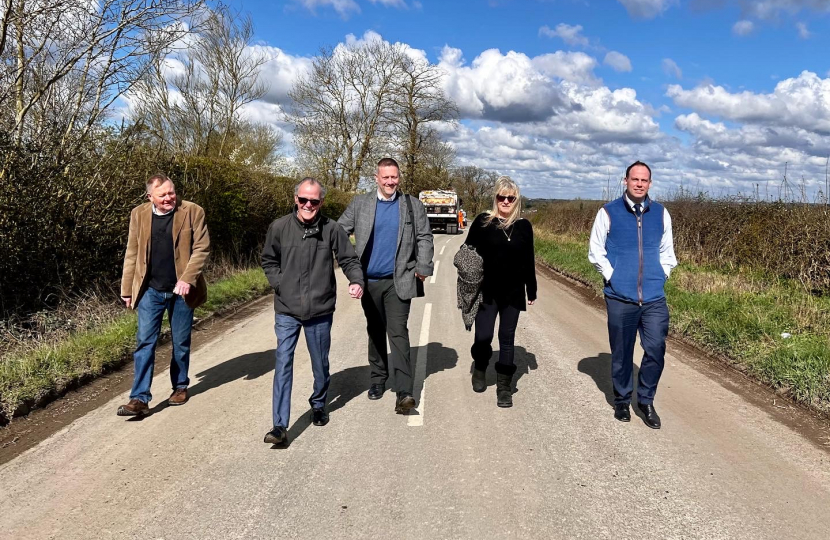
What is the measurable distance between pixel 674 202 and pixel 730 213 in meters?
3.75

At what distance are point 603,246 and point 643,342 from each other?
34.4 inches

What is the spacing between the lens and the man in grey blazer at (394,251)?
4.67 m

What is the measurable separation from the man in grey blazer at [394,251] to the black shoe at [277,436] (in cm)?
104

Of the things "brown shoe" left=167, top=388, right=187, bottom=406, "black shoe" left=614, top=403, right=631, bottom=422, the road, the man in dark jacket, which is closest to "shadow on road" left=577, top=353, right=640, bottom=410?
the road

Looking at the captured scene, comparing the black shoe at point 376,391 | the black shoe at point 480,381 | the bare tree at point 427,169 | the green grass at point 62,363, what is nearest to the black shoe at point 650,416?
the black shoe at point 480,381

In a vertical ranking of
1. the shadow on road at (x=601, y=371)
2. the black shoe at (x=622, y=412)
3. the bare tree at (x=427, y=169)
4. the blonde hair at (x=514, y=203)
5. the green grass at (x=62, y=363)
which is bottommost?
the shadow on road at (x=601, y=371)

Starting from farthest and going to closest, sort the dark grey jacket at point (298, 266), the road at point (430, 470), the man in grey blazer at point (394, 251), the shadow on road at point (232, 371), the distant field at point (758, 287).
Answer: the distant field at point (758, 287) → the shadow on road at point (232, 371) → the man in grey blazer at point (394, 251) → the dark grey jacket at point (298, 266) → the road at point (430, 470)

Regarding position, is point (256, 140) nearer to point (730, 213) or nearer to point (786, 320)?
point (730, 213)

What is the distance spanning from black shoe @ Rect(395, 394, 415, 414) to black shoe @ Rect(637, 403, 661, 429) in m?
1.93

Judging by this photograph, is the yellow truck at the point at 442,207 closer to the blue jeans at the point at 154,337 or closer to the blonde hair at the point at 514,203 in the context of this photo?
the blonde hair at the point at 514,203

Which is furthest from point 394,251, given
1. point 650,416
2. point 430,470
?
point 650,416

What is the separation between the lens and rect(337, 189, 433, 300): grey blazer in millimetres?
4672

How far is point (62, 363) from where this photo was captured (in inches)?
208

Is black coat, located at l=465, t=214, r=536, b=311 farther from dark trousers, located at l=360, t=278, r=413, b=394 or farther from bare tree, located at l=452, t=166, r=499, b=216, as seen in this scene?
bare tree, located at l=452, t=166, r=499, b=216
